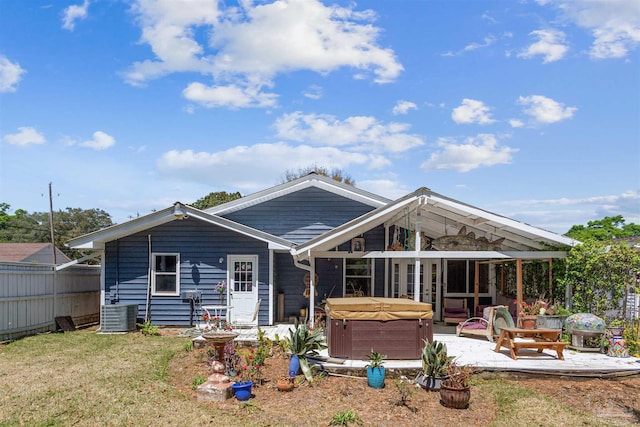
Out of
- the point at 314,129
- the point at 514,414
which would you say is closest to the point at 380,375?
the point at 514,414

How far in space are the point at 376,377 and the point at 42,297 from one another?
9.60 m

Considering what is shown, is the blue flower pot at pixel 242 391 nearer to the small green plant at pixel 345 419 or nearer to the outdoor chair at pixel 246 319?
the small green plant at pixel 345 419

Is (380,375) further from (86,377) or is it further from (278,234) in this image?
(278,234)

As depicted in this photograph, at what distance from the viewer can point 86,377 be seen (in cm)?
757

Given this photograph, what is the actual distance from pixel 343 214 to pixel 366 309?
5.44 meters

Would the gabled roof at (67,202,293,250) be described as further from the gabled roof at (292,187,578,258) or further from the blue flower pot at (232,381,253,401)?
the blue flower pot at (232,381,253,401)

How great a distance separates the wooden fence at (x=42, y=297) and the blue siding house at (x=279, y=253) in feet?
4.55

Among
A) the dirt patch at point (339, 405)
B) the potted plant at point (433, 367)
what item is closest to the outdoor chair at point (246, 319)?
the dirt patch at point (339, 405)

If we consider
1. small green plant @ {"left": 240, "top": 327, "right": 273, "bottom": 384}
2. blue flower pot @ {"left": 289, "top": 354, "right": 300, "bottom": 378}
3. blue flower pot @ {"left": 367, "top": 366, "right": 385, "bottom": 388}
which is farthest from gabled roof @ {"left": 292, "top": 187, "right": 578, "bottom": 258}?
blue flower pot @ {"left": 367, "top": 366, "right": 385, "bottom": 388}

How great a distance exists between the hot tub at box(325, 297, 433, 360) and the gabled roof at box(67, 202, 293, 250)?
13.2 feet

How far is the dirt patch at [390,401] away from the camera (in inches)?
233

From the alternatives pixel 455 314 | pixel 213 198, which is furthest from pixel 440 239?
pixel 213 198

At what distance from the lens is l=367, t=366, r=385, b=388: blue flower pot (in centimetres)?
709

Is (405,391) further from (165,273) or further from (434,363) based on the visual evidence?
(165,273)
